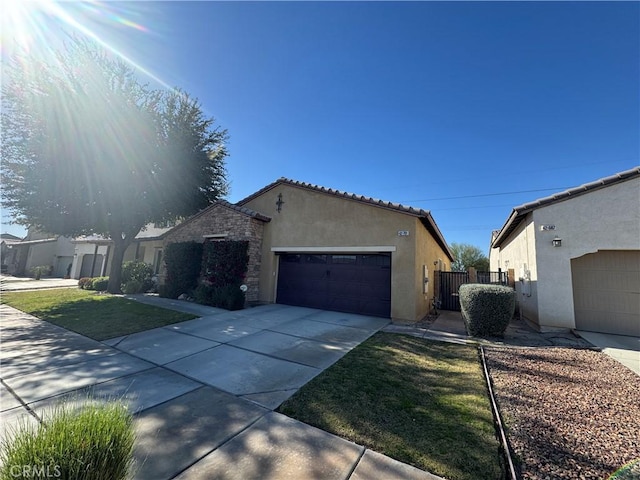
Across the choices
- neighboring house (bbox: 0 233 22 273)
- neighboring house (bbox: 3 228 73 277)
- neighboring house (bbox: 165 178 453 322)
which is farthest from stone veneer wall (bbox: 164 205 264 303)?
neighboring house (bbox: 0 233 22 273)

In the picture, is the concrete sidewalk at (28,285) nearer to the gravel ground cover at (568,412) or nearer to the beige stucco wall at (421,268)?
the beige stucco wall at (421,268)

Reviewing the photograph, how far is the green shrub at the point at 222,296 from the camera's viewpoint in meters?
10.5

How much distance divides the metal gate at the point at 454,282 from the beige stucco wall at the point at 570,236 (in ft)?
16.0

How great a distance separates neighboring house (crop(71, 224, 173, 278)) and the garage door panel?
2153 cm

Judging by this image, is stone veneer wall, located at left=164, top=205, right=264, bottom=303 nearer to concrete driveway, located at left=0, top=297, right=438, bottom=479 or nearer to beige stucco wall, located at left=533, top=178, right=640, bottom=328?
concrete driveway, located at left=0, top=297, right=438, bottom=479

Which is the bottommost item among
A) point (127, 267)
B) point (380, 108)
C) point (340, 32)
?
point (127, 267)

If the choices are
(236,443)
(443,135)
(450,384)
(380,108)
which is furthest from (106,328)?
(443,135)

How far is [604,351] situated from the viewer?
6164 mm

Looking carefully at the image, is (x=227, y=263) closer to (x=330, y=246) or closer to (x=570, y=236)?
(x=330, y=246)

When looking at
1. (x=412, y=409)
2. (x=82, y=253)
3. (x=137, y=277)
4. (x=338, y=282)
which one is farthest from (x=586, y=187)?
(x=82, y=253)

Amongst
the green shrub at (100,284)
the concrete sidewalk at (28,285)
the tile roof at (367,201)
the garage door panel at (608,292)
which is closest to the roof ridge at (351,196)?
the tile roof at (367,201)

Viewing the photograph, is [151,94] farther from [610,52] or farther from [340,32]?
[610,52]

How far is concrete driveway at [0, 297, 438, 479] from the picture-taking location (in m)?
2.56

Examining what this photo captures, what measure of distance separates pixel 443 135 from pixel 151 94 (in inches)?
583
